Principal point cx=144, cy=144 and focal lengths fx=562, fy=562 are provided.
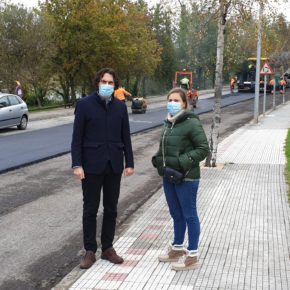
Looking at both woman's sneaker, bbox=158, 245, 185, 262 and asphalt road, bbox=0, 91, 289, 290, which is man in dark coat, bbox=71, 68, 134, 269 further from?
asphalt road, bbox=0, 91, 289, 290

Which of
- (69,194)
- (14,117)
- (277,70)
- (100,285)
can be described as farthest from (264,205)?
(277,70)

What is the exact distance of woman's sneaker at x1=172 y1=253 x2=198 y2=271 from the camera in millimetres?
5355

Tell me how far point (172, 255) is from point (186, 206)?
61 centimetres

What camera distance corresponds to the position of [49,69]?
35.3 m

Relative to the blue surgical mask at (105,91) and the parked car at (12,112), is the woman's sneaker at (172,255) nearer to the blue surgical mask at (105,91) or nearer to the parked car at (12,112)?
the blue surgical mask at (105,91)

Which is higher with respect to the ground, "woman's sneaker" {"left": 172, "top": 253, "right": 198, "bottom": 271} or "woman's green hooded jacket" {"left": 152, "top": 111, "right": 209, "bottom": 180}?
"woman's green hooded jacket" {"left": 152, "top": 111, "right": 209, "bottom": 180}

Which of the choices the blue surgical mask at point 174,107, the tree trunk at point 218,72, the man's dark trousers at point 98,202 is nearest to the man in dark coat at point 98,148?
the man's dark trousers at point 98,202

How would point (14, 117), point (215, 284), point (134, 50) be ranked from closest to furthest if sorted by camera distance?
point (215, 284) < point (14, 117) < point (134, 50)

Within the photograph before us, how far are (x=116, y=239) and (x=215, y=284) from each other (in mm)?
1816

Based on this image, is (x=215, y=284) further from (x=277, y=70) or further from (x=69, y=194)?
(x=277, y=70)

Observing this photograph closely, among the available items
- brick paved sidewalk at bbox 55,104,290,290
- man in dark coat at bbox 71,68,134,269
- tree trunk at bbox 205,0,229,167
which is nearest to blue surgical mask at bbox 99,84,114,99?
man in dark coat at bbox 71,68,134,269

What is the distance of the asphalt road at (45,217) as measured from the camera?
18.5ft

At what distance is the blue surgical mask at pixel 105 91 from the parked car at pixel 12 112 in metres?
15.1

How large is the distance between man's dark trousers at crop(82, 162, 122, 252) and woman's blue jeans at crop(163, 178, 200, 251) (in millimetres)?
539
